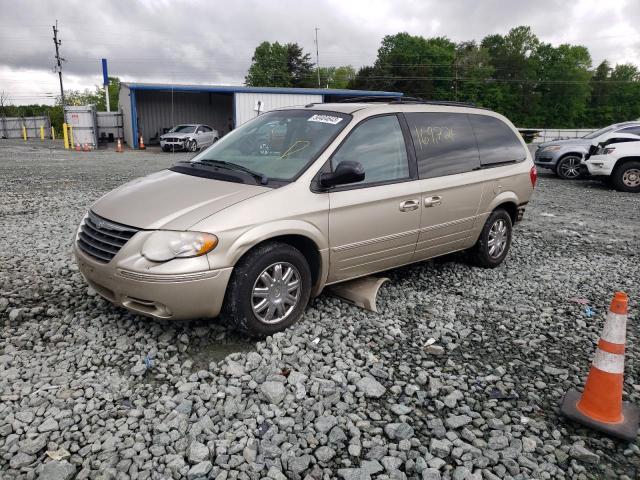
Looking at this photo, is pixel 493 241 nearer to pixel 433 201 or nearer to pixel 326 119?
pixel 433 201

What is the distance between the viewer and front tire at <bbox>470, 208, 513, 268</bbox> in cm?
559

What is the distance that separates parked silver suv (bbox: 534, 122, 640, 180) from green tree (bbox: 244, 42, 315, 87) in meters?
69.4

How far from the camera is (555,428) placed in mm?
2918

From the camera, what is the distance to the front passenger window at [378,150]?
4207 millimetres

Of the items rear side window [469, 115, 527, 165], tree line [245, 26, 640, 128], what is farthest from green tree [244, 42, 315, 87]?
rear side window [469, 115, 527, 165]

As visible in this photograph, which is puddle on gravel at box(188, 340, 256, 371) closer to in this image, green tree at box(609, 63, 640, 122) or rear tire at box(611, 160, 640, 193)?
rear tire at box(611, 160, 640, 193)

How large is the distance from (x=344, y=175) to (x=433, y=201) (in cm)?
126

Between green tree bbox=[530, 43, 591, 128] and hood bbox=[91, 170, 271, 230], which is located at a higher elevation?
green tree bbox=[530, 43, 591, 128]

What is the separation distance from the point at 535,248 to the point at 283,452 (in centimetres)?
544

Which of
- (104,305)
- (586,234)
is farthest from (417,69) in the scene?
(104,305)

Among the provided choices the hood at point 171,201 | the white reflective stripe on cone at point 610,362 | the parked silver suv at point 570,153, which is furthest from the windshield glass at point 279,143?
the parked silver suv at point 570,153

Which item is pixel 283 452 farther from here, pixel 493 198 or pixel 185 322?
pixel 493 198

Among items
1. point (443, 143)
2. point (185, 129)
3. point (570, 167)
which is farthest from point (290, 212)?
point (185, 129)

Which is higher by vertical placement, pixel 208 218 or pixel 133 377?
pixel 208 218
